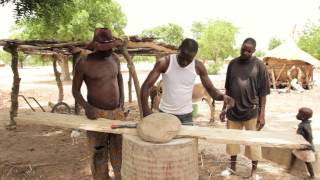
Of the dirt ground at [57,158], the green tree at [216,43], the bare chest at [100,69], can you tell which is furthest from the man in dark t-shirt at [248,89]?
the green tree at [216,43]

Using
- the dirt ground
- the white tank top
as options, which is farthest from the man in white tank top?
the dirt ground

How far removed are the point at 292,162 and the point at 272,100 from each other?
11.2m

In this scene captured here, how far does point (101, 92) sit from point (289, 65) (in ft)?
60.7

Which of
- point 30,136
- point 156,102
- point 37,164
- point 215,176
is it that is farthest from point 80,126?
point 156,102

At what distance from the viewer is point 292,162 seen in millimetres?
5562

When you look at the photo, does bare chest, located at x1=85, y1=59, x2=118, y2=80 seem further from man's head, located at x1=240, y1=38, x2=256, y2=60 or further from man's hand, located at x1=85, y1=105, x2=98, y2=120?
man's head, located at x1=240, y1=38, x2=256, y2=60

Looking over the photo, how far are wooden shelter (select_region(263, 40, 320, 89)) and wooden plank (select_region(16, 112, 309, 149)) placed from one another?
17.7 metres

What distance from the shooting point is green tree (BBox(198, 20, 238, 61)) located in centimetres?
6241

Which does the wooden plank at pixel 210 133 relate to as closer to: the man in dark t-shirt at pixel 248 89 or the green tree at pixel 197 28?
the man in dark t-shirt at pixel 248 89

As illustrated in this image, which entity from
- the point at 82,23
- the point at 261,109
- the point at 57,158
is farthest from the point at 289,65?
the point at 261,109

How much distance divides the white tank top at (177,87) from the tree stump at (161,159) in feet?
2.38

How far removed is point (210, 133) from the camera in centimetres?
335

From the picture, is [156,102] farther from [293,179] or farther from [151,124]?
[151,124]

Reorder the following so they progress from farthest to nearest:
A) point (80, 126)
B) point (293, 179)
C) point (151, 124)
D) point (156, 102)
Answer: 1. point (156, 102)
2. point (293, 179)
3. point (80, 126)
4. point (151, 124)
